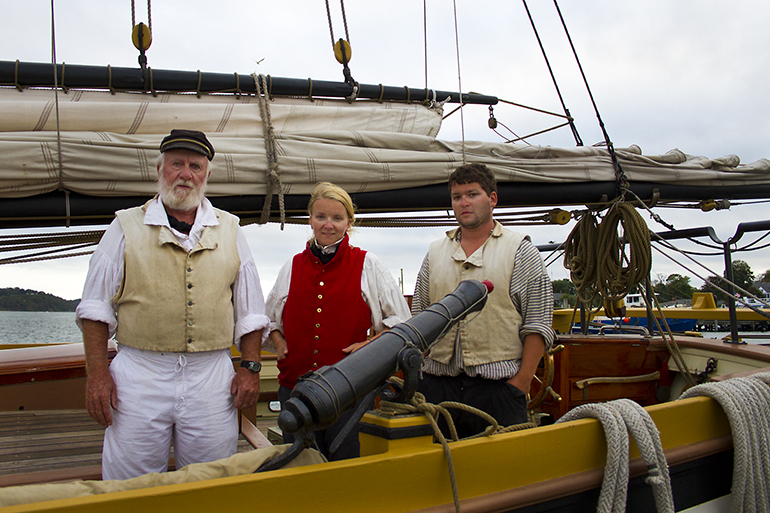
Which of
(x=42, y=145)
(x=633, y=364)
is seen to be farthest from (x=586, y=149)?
(x=42, y=145)

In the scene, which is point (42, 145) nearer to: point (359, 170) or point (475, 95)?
point (359, 170)

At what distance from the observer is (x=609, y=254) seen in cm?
382

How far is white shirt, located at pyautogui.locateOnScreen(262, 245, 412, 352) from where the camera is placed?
204cm

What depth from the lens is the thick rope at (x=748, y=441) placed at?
6.57ft

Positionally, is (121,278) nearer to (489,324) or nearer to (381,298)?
(381,298)

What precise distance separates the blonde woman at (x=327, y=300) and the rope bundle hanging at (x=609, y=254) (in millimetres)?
2212

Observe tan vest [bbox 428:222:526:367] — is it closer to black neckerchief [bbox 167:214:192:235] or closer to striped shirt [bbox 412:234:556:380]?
striped shirt [bbox 412:234:556:380]

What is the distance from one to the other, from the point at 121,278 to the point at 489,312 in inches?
52.7

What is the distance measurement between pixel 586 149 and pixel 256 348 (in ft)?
9.81

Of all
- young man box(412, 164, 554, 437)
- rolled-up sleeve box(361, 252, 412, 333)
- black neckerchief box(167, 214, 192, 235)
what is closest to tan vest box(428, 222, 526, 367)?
young man box(412, 164, 554, 437)

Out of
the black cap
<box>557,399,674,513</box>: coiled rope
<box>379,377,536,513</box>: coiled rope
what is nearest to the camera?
<box>379,377,536,513</box>: coiled rope

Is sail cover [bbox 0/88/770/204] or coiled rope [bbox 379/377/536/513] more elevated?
sail cover [bbox 0/88/770/204]

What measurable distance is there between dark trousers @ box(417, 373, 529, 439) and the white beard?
1.18 metres

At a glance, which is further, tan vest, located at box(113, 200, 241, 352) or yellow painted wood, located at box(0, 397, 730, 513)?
tan vest, located at box(113, 200, 241, 352)
